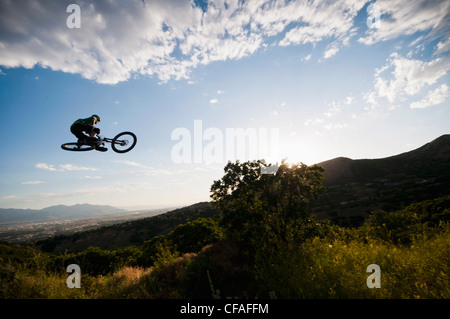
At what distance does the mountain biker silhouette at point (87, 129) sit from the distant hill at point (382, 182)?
45608mm

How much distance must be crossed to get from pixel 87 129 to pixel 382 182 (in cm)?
10027

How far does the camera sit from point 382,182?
247 ft

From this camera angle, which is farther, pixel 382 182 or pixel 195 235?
pixel 382 182

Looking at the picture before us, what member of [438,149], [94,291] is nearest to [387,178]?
[438,149]

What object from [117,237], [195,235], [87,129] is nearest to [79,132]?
[87,129]

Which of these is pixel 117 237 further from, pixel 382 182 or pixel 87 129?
pixel 382 182

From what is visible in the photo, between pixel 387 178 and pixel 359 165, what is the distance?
2176cm

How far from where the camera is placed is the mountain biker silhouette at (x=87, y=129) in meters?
9.75

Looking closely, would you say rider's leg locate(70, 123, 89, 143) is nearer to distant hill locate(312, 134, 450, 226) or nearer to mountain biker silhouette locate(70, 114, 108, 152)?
mountain biker silhouette locate(70, 114, 108, 152)

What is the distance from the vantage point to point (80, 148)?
10.6m

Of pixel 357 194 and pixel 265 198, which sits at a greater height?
pixel 265 198
